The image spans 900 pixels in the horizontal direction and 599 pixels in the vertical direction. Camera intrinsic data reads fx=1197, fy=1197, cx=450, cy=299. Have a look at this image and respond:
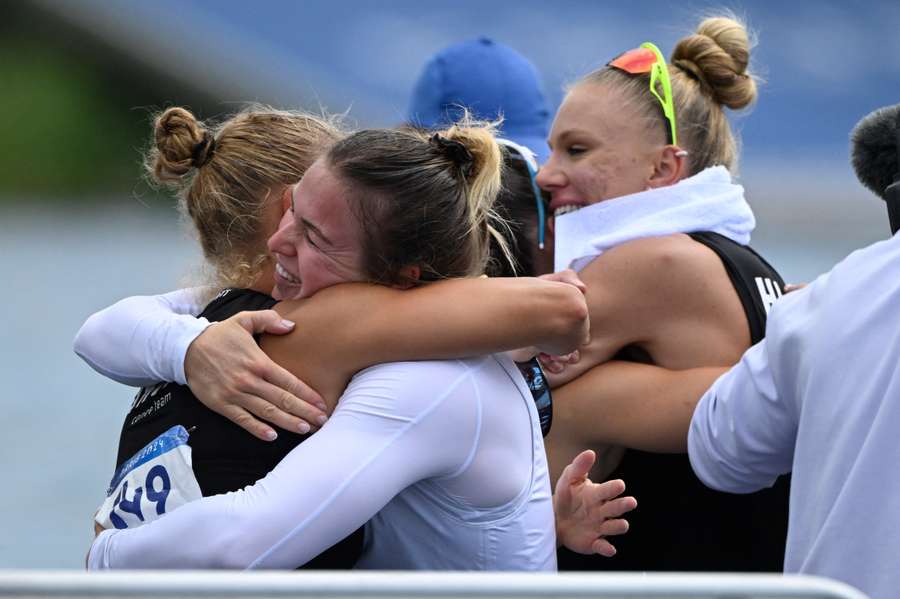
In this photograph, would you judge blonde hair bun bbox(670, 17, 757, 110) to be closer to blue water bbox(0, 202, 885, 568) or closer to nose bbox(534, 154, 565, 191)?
nose bbox(534, 154, 565, 191)

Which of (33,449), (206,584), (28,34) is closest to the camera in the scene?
(206,584)

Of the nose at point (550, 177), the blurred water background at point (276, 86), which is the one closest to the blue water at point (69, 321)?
the blurred water background at point (276, 86)

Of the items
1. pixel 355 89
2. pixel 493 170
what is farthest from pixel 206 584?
pixel 355 89

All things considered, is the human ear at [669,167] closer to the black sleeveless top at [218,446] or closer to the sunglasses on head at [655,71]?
the sunglasses on head at [655,71]

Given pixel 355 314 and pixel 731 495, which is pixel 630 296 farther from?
pixel 355 314

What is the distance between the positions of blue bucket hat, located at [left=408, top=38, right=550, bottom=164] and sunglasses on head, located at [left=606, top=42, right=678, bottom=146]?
0.71m

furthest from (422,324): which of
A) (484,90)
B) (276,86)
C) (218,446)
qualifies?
(276,86)

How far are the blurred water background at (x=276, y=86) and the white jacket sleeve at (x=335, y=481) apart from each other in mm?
8720

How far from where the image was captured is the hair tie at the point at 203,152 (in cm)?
180

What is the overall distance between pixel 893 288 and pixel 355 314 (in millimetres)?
643

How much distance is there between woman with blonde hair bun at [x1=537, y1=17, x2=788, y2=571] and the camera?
6.42ft

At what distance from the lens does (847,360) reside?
141 cm

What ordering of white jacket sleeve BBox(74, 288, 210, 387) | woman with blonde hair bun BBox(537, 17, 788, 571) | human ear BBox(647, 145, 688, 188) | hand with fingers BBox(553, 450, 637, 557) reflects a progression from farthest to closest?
human ear BBox(647, 145, 688, 188) → woman with blonde hair bun BBox(537, 17, 788, 571) → hand with fingers BBox(553, 450, 637, 557) → white jacket sleeve BBox(74, 288, 210, 387)

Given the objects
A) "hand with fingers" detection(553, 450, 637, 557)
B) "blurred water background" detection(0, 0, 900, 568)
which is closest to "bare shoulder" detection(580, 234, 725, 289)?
"hand with fingers" detection(553, 450, 637, 557)
